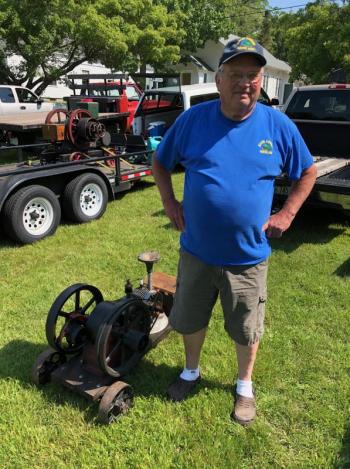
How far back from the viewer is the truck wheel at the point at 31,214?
16.3 feet

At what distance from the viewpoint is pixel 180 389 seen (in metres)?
2.77

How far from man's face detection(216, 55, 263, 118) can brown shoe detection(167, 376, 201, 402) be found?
1.70 metres

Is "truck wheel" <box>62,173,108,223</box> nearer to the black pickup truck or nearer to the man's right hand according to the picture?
the black pickup truck

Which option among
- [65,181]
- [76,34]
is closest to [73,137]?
[65,181]

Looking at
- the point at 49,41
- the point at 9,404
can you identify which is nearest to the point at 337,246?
the point at 9,404

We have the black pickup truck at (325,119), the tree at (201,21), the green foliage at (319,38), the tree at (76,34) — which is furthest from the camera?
the tree at (201,21)

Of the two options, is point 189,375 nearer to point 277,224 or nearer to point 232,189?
point 277,224

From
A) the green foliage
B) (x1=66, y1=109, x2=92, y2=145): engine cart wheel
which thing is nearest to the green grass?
(x1=66, y1=109, x2=92, y2=145): engine cart wheel

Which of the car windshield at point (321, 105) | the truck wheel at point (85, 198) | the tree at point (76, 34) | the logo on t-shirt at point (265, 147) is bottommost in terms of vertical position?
the truck wheel at point (85, 198)

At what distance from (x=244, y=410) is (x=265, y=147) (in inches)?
61.5

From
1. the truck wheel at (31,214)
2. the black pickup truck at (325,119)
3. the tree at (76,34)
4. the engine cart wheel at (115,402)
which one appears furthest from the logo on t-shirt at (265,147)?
the tree at (76,34)

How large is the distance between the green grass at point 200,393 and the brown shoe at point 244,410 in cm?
4

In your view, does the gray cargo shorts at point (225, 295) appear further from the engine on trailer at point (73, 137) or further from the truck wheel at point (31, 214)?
the engine on trailer at point (73, 137)

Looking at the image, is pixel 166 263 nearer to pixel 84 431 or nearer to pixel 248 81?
pixel 84 431
